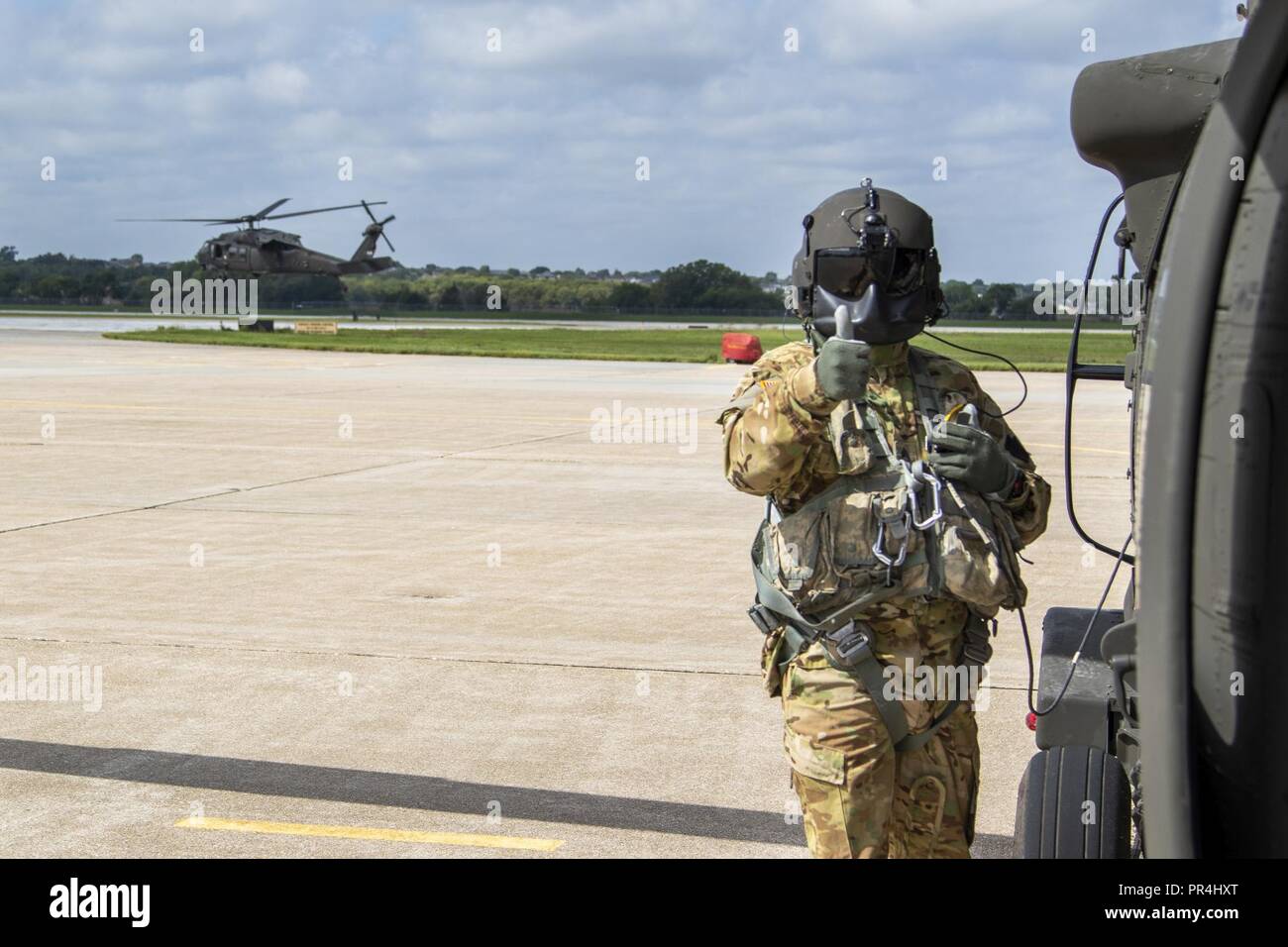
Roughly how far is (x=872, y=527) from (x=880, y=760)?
1.89 feet

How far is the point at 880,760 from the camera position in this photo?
12.0ft

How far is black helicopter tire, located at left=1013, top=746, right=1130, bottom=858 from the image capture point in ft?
11.5

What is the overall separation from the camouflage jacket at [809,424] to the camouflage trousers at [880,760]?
383 mm

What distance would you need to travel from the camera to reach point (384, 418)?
870 inches

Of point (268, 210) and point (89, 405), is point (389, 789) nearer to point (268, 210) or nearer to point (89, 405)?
point (89, 405)

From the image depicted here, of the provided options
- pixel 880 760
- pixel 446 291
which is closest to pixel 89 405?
pixel 880 760

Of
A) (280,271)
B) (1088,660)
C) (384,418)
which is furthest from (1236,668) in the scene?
(280,271)

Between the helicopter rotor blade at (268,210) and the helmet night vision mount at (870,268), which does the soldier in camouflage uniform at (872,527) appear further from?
the helicopter rotor blade at (268,210)

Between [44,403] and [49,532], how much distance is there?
43.4 ft

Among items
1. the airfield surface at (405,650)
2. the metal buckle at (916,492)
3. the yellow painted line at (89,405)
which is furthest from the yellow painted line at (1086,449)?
the metal buckle at (916,492)

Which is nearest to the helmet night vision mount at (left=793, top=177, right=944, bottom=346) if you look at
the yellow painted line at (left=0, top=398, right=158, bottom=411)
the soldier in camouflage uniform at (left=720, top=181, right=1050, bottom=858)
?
the soldier in camouflage uniform at (left=720, top=181, right=1050, bottom=858)

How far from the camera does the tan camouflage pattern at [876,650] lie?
365 centimetres

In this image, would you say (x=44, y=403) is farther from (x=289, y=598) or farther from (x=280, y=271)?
(x=280, y=271)

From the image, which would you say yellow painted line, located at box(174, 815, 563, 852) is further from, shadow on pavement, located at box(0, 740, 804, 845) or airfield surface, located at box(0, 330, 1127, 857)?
shadow on pavement, located at box(0, 740, 804, 845)
